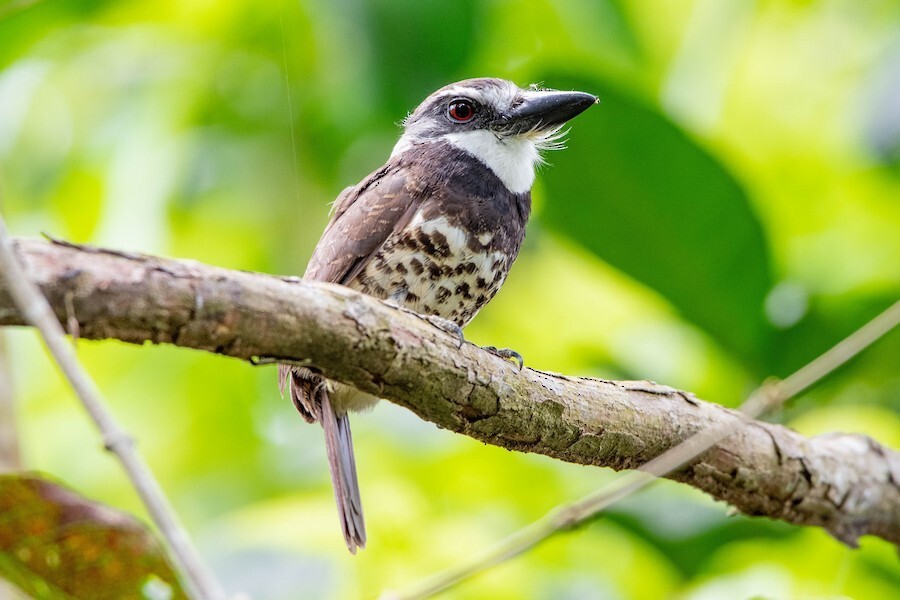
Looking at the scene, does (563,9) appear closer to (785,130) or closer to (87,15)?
(785,130)

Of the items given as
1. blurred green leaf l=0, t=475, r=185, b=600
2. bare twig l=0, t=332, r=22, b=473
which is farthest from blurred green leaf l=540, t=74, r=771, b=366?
blurred green leaf l=0, t=475, r=185, b=600

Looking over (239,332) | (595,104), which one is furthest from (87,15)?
(239,332)

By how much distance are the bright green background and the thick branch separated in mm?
583

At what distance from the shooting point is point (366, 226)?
10.3ft

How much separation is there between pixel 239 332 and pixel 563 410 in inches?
40.7

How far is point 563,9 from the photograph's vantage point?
5395mm

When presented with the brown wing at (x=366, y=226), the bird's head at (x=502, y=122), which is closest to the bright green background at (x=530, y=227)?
the bird's head at (x=502, y=122)

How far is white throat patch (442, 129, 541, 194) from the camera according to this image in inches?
135

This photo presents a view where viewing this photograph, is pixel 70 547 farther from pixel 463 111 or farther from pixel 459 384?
pixel 463 111

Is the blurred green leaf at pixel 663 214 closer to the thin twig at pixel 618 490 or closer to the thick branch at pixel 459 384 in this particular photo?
the thick branch at pixel 459 384

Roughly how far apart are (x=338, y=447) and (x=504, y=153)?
1.13 m

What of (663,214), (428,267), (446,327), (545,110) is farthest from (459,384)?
(663,214)

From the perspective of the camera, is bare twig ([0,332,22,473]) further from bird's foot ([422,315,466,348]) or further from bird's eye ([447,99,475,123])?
bird's eye ([447,99,475,123])

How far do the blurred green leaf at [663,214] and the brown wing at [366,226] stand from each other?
77 centimetres
